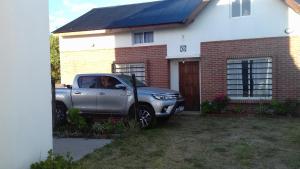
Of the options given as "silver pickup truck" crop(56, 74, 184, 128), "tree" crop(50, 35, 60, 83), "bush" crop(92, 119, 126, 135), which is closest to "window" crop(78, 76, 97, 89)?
"silver pickup truck" crop(56, 74, 184, 128)

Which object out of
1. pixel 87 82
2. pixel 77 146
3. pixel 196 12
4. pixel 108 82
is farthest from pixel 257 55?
pixel 77 146

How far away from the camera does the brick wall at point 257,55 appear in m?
15.1

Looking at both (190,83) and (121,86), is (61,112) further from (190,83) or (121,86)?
(190,83)

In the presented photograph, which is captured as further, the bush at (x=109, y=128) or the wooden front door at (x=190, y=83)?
the wooden front door at (x=190, y=83)

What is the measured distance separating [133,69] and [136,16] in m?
2.62

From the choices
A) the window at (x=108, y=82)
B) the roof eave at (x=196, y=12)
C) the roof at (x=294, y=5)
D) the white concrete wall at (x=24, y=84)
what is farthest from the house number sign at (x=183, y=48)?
→ the white concrete wall at (x=24, y=84)

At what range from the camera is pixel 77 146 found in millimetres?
9578

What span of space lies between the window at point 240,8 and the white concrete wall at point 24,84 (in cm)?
1085

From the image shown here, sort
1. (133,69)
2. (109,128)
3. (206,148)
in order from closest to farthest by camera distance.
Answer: (206,148) < (109,128) < (133,69)

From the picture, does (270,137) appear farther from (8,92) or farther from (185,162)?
(8,92)

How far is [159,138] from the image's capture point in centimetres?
1050

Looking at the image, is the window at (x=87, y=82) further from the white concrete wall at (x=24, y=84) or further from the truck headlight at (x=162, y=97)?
the white concrete wall at (x=24, y=84)

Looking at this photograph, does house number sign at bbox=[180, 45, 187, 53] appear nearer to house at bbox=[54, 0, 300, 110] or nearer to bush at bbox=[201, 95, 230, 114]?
house at bbox=[54, 0, 300, 110]

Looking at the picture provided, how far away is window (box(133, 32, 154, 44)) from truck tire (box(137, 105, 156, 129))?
242 inches
